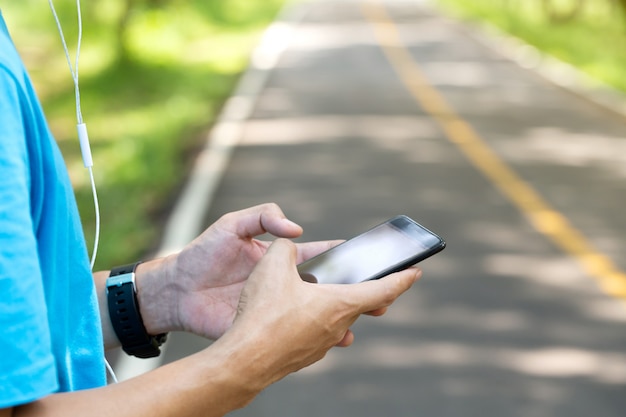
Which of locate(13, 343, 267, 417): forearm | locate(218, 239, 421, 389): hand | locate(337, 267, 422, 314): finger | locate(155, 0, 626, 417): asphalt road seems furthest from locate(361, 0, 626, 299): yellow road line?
locate(13, 343, 267, 417): forearm

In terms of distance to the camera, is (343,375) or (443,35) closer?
(343,375)

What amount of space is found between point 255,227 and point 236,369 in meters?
0.65

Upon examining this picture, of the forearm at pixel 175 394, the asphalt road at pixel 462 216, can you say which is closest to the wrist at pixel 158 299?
the forearm at pixel 175 394

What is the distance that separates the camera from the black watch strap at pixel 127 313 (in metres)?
2.27

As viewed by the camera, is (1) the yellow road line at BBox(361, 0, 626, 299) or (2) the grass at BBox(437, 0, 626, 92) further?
(2) the grass at BBox(437, 0, 626, 92)

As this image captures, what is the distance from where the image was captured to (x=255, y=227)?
7.45 ft

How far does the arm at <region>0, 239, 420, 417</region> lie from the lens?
1529 millimetres

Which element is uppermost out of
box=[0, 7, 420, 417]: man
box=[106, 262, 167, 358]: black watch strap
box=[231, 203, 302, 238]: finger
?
box=[0, 7, 420, 417]: man

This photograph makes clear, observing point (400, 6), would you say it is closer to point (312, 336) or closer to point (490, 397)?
point (490, 397)

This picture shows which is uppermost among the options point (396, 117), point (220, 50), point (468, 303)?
point (468, 303)

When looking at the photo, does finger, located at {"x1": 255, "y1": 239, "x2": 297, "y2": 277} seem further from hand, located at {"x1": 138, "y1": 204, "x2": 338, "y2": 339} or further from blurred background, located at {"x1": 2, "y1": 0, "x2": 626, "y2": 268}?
blurred background, located at {"x1": 2, "y1": 0, "x2": 626, "y2": 268}

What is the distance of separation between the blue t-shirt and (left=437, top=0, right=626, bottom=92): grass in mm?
18908

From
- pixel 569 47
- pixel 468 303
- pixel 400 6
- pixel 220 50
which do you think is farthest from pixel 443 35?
pixel 468 303

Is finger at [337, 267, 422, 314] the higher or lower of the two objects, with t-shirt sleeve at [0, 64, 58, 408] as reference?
lower
